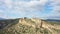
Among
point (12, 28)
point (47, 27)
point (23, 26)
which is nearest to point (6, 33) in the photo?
point (12, 28)

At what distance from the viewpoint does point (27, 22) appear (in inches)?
1127

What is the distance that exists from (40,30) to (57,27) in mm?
2348

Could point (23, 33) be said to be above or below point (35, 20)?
below

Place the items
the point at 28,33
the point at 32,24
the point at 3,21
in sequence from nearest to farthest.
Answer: the point at 28,33, the point at 32,24, the point at 3,21

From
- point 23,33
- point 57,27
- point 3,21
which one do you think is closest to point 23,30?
point 23,33

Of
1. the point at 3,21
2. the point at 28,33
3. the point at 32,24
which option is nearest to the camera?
the point at 28,33

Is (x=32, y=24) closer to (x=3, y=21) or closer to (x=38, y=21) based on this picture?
(x=38, y=21)

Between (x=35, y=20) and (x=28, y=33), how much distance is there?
228cm

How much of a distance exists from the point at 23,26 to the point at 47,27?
12.8 ft

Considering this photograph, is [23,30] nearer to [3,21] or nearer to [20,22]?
[20,22]

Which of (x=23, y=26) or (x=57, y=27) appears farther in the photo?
(x=23, y=26)

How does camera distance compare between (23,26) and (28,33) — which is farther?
(23,26)

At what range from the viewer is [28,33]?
1024 inches

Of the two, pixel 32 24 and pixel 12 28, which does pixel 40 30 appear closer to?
pixel 32 24
